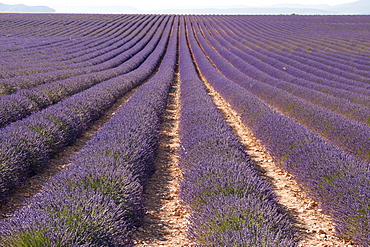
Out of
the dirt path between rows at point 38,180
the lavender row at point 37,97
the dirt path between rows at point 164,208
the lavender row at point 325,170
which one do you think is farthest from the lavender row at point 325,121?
the lavender row at point 37,97

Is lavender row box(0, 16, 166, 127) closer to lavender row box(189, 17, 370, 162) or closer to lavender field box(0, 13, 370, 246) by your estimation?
lavender field box(0, 13, 370, 246)

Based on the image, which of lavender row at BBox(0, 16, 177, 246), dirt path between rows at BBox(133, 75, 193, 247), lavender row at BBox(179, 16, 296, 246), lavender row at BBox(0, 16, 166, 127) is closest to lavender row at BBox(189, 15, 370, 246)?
lavender row at BBox(179, 16, 296, 246)

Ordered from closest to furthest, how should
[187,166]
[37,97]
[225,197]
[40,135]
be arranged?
[225,197]
[187,166]
[40,135]
[37,97]

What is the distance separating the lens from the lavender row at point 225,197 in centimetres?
257

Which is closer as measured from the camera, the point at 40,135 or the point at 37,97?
the point at 40,135

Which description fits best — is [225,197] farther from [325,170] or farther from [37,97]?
[37,97]

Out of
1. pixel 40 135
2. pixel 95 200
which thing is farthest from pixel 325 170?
pixel 40 135

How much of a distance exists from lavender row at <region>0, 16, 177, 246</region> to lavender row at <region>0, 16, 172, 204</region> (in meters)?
0.72

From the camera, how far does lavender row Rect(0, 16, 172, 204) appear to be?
4.00 metres

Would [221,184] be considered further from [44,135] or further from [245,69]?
[245,69]

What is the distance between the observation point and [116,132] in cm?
506

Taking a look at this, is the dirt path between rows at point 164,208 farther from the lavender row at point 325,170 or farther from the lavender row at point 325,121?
the lavender row at point 325,121

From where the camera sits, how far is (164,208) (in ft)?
12.8

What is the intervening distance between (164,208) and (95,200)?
1223 mm
